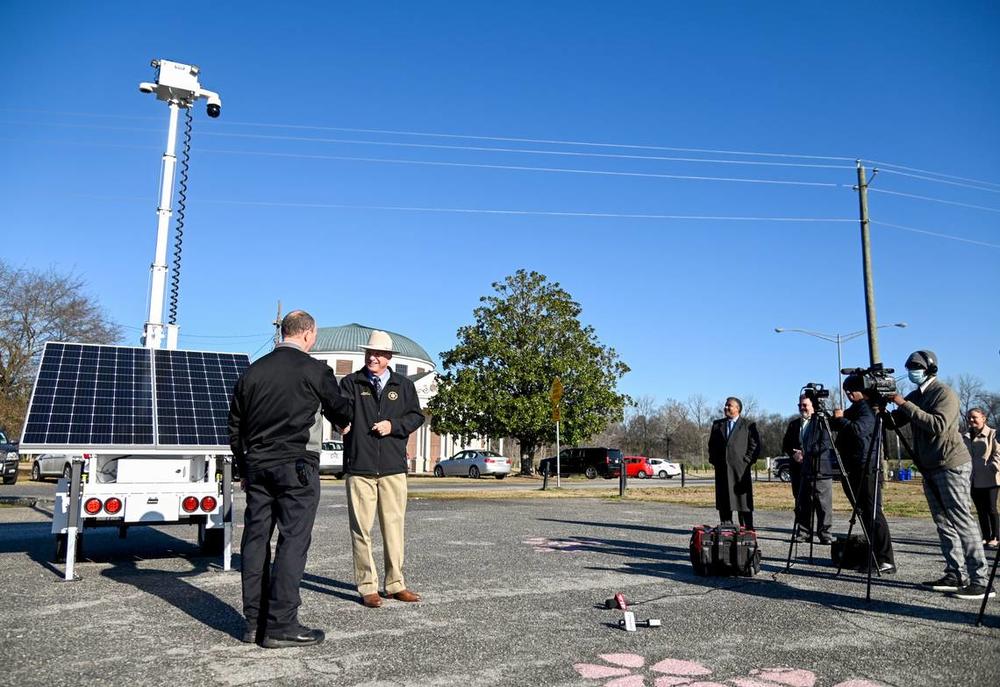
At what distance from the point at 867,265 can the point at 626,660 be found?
67.4 ft

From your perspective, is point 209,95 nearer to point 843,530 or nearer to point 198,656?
point 198,656

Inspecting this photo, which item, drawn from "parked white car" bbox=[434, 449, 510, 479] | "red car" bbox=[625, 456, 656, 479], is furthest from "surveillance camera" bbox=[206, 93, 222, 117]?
"red car" bbox=[625, 456, 656, 479]

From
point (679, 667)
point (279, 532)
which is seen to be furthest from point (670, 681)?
point (279, 532)

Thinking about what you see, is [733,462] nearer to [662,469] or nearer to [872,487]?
[872,487]

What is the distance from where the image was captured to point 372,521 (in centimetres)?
603

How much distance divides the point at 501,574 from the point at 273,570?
302cm

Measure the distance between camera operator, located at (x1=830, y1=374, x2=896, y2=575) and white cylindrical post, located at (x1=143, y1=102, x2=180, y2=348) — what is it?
8388mm

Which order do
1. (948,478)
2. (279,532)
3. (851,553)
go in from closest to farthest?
(279,532)
(948,478)
(851,553)

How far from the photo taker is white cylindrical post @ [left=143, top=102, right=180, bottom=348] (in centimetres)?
1020

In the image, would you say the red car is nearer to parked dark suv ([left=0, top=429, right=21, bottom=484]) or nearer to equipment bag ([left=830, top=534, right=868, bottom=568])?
parked dark suv ([left=0, top=429, right=21, bottom=484])

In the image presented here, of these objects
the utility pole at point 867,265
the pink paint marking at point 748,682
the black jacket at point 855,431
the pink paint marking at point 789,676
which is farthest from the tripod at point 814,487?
the utility pole at point 867,265

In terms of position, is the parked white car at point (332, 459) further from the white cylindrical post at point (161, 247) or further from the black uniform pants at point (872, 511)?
the black uniform pants at point (872, 511)

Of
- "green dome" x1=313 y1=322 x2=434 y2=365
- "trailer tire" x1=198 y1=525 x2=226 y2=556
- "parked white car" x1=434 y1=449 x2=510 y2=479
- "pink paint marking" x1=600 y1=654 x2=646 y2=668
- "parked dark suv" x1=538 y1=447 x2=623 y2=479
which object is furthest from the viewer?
"green dome" x1=313 y1=322 x2=434 y2=365

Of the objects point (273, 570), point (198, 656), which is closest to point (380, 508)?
point (273, 570)
